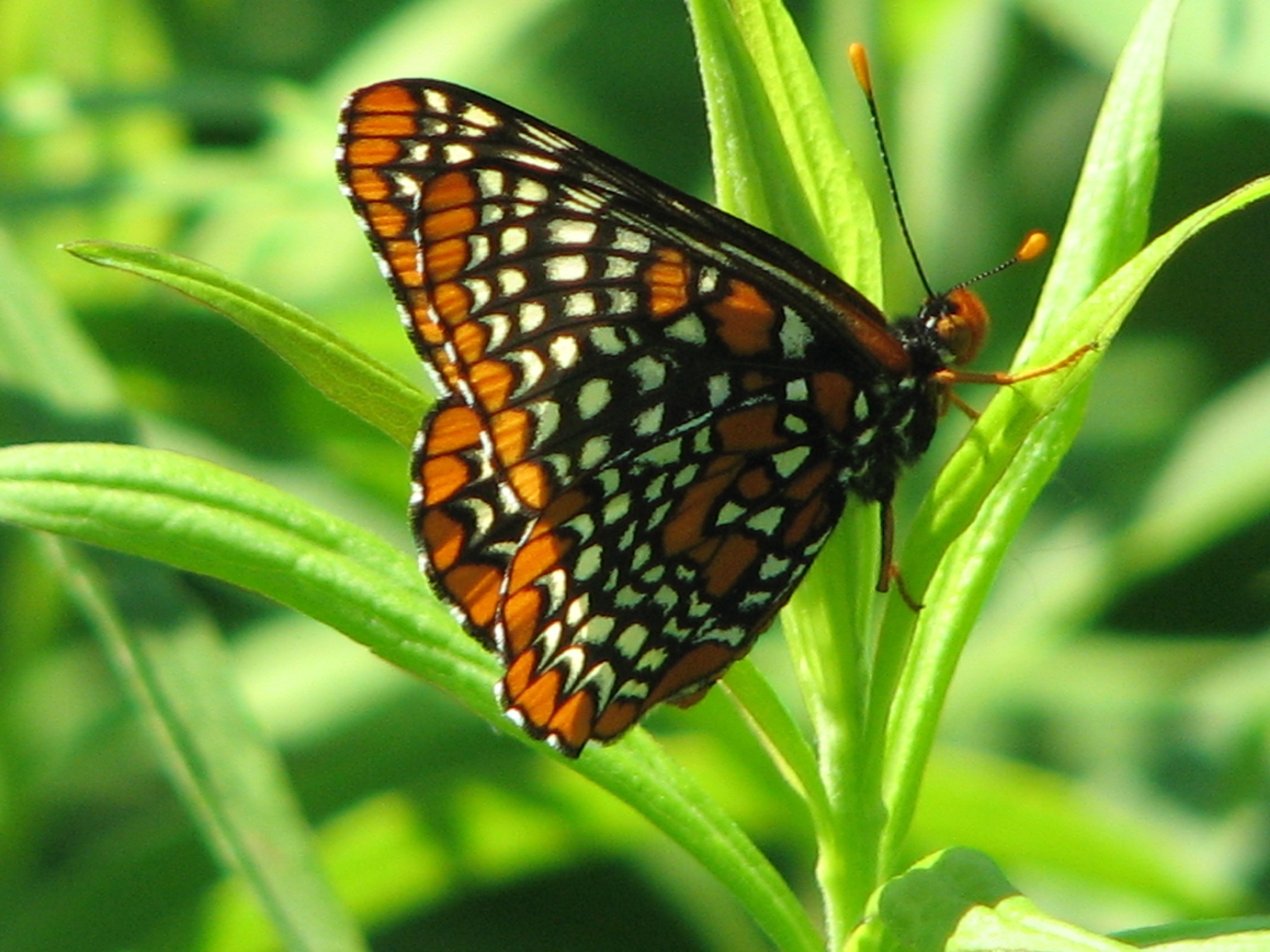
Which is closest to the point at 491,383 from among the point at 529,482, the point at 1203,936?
the point at 529,482

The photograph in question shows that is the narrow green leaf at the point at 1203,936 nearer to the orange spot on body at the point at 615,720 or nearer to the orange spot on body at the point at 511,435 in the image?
the orange spot on body at the point at 615,720

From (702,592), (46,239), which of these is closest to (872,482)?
(702,592)

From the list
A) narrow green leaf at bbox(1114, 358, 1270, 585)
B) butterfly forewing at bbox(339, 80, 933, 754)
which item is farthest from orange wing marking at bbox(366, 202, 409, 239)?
narrow green leaf at bbox(1114, 358, 1270, 585)

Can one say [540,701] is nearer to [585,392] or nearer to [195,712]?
[585,392]

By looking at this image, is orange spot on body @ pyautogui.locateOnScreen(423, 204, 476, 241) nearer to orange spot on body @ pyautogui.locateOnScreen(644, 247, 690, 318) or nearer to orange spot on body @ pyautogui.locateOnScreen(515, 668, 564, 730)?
orange spot on body @ pyautogui.locateOnScreen(644, 247, 690, 318)

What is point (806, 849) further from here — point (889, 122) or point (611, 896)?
point (889, 122)
